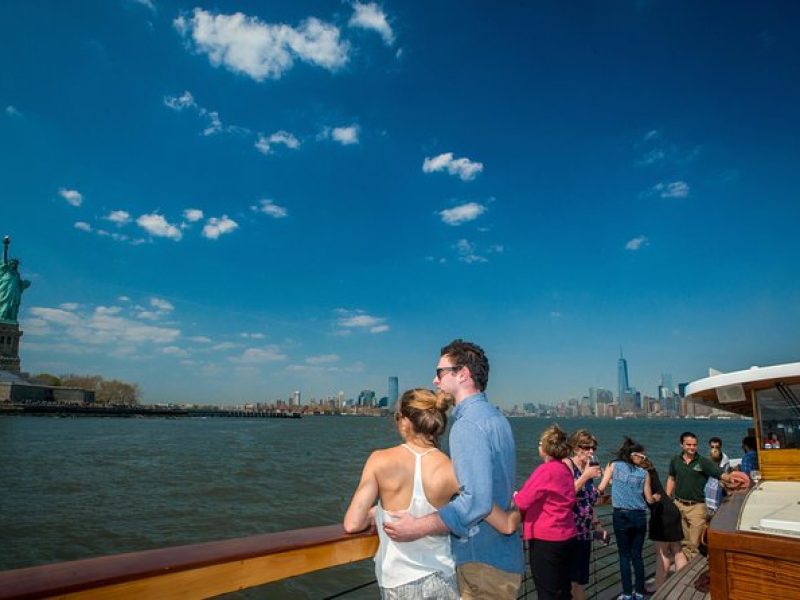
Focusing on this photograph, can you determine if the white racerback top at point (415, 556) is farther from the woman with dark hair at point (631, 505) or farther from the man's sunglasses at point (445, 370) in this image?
the woman with dark hair at point (631, 505)

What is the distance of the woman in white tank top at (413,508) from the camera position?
222 cm

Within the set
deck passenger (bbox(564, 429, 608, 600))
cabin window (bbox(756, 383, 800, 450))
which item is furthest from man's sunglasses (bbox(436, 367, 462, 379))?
cabin window (bbox(756, 383, 800, 450))

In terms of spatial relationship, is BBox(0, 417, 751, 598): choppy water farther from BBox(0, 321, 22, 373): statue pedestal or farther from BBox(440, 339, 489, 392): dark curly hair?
BBox(0, 321, 22, 373): statue pedestal

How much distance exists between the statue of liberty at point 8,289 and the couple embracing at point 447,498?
4312 inches

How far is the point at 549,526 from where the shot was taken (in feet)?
12.8

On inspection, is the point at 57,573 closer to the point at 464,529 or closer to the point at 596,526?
the point at 464,529

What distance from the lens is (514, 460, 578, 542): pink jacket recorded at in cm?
387

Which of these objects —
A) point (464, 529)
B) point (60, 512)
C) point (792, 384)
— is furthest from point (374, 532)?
point (60, 512)

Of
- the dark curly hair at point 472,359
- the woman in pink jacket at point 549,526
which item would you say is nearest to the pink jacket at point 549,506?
the woman in pink jacket at point 549,526

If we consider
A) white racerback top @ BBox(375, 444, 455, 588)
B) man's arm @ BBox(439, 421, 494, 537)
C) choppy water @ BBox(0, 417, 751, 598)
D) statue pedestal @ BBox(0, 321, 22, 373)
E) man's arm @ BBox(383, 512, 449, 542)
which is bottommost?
choppy water @ BBox(0, 417, 751, 598)

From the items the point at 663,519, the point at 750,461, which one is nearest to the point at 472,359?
the point at 663,519

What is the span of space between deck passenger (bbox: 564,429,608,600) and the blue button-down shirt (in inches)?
75.2

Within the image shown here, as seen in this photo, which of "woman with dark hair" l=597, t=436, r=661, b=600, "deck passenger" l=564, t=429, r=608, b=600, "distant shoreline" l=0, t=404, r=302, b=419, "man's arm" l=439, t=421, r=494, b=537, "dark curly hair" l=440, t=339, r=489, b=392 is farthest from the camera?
"distant shoreline" l=0, t=404, r=302, b=419

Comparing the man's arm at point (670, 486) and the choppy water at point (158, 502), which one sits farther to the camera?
the choppy water at point (158, 502)
